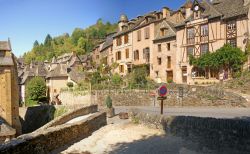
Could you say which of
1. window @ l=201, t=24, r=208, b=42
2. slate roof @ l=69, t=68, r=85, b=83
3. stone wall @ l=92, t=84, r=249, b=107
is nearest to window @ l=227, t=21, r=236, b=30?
window @ l=201, t=24, r=208, b=42

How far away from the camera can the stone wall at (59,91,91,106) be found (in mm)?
37966

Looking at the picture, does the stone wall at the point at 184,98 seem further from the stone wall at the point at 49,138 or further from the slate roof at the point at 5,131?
the slate roof at the point at 5,131

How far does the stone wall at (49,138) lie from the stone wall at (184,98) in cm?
1361

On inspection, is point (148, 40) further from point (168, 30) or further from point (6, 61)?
point (6, 61)

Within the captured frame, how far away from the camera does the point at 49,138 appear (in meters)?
11.4

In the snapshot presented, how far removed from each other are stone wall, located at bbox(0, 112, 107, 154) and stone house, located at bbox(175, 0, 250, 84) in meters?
21.8

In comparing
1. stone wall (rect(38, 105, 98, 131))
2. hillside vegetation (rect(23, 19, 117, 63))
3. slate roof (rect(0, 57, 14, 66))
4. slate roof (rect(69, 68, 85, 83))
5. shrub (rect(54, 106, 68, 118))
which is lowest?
shrub (rect(54, 106, 68, 118))

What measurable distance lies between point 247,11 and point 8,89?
80.3 feet

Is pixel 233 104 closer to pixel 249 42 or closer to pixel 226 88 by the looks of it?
pixel 226 88

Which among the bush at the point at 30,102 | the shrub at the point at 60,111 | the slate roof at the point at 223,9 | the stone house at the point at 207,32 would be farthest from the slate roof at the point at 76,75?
the slate roof at the point at 223,9

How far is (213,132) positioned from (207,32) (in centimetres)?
2677

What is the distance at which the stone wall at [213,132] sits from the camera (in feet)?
33.1

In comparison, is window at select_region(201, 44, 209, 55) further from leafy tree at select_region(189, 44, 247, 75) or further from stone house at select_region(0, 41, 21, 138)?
stone house at select_region(0, 41, 21, 138)

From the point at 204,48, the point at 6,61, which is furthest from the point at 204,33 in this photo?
the point at 6,61
